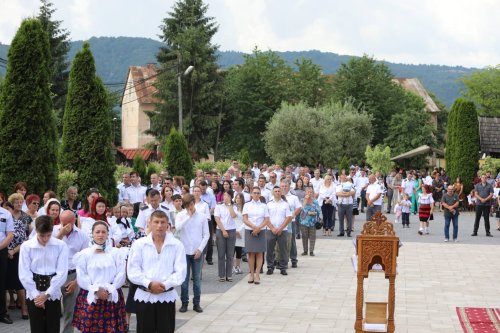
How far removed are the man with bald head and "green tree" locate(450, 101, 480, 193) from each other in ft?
103

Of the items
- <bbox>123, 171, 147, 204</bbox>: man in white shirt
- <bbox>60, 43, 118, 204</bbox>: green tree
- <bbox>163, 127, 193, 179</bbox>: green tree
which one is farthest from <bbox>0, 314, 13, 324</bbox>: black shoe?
<bbox>163, 127, 193, 179</bbox>: green tree

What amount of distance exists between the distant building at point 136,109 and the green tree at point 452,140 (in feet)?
158

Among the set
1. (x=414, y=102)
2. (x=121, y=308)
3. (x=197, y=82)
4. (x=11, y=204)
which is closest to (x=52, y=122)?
(x=11, y=204)

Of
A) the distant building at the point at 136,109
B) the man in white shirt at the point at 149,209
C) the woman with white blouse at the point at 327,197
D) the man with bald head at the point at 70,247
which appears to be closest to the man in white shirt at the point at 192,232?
the man in white shirt at the point at 149,209

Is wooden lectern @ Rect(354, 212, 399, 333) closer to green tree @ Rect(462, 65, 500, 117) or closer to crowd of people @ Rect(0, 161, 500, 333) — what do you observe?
crowd of people @ Rect(0, 161, 500, 333)

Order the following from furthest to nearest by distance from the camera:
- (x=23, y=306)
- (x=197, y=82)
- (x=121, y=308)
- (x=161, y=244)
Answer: (x=197, y=82) → (x=23, y=306) → (x=121, y=308) → (x=161, y=244)

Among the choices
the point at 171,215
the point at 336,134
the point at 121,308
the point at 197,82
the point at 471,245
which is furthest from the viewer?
the point at 336,134

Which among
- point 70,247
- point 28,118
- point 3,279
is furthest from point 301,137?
point 70,247

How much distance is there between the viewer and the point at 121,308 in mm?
9344

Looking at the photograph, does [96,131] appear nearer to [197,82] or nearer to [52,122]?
[52,122]

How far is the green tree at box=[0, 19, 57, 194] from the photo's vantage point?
54.9 ft

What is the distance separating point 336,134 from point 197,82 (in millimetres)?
12321

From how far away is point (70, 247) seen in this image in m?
10.8

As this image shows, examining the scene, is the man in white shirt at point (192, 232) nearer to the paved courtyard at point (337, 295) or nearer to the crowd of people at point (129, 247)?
the crowd of people at point (129, 247)
